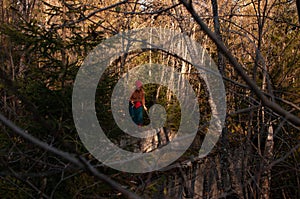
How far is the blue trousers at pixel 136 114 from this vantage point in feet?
19.5

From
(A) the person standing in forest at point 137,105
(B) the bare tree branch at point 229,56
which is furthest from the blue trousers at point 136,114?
(B) the bare tree branch at point 229,56

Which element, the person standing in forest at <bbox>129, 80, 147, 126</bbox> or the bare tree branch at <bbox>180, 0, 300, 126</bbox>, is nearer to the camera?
the bare tree branch at <bbox>180, 0, 300, 126</bbox>

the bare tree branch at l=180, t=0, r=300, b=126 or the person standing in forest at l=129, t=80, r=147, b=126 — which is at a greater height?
the bare tree branch at l=180, t=0, r=300, b=126

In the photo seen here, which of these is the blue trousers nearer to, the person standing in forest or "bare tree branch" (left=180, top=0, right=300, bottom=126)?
the person standing in forest

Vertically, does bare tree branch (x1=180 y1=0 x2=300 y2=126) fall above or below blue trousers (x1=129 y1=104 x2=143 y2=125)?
above

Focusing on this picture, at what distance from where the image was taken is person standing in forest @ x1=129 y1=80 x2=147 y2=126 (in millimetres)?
6017

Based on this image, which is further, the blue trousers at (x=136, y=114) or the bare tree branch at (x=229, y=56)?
the blue trousers at (x=136, y=114)

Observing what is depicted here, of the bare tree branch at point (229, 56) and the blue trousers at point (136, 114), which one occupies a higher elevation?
the bare tree branch at point (229, 56)

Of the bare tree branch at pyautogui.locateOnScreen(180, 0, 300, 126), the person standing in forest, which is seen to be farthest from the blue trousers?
the bare tree branch at pyautogui.locateOnScreen(180, 0, 300, 126)

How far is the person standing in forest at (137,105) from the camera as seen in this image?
6017 millimetres

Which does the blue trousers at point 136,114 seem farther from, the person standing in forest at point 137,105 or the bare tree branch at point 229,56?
the bare tree branch at point 229,56

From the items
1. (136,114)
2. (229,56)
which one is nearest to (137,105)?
(136,114)

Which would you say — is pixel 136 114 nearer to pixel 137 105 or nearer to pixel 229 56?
pixel 137 105

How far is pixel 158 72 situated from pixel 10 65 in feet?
9.47
